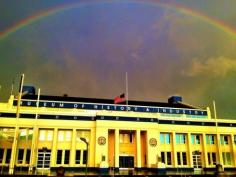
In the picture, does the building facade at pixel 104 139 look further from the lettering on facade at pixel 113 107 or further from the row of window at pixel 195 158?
the lettering on facade at pixel 113 107

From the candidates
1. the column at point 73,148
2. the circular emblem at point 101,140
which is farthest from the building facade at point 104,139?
the column at point 73,148

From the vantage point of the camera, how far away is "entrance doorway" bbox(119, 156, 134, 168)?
45.5 m

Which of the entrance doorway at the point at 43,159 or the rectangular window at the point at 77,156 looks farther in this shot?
the rectangular window at the point at 77,156

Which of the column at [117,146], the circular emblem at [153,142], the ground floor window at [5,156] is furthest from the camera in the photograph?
the circular emblem at [153,142]

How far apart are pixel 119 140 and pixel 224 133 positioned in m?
23.6

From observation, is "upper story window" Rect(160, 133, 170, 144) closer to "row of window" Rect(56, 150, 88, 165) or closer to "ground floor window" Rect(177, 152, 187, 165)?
"ground floor window" Rect(177, 152, 187, 165)

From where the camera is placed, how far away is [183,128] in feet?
167

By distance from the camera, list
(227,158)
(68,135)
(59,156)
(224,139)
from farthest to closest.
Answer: (224,139) < (227,158) < (68,135) < (59,156)

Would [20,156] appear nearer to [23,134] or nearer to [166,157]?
[23,134]

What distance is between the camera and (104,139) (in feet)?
144

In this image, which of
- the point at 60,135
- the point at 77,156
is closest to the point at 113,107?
the point at 60,135

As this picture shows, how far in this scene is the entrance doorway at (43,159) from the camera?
4206 centimetres

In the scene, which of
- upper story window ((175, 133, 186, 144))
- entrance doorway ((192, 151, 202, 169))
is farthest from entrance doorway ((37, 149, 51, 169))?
entrance doorway ((192, 151, 202, 169))

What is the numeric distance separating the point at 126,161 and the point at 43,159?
15195mm
